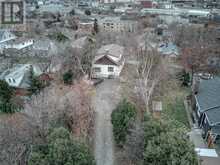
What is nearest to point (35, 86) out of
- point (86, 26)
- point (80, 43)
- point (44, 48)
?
point (80, 43)

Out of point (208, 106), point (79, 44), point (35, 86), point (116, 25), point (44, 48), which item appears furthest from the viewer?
point (116, 25)

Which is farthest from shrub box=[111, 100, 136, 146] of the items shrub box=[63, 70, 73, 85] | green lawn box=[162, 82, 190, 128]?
shrub box=[63, 70, 73, 85]

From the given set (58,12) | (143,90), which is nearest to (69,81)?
(143,90)

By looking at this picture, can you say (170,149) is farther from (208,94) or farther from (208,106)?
(208,94)

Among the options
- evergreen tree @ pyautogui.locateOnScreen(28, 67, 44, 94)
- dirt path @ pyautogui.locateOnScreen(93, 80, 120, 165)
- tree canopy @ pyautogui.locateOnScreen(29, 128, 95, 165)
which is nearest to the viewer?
tree canopy @ pyautogui.locateOnScreen(29, 128, 95, 165)

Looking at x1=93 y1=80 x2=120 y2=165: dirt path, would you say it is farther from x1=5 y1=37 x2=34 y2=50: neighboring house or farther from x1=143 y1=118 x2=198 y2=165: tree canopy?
x1=5 y1=37 x2=34 y2=50: neighboring house
